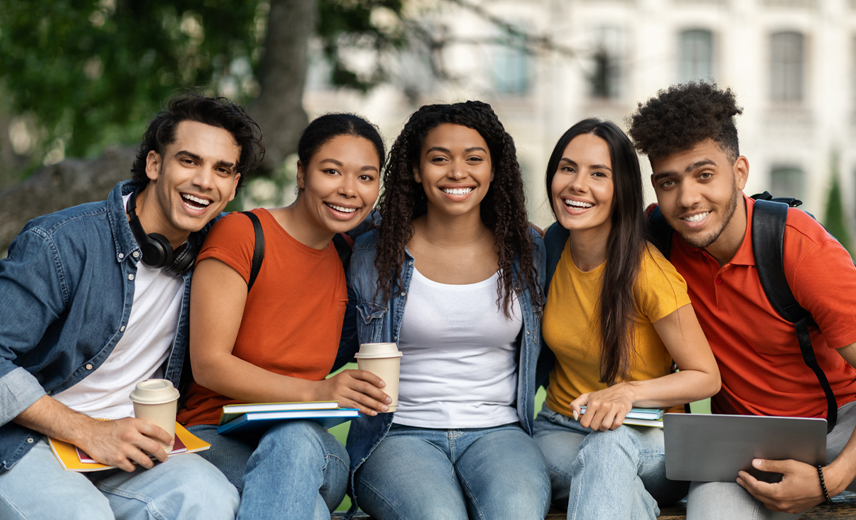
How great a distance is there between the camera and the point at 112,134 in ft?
27.2

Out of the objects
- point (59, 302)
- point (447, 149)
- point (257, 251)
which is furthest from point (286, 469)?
point (447, 149)

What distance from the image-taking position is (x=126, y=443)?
231 cm

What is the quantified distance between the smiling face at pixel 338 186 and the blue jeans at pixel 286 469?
78 cm

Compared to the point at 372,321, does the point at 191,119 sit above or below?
above

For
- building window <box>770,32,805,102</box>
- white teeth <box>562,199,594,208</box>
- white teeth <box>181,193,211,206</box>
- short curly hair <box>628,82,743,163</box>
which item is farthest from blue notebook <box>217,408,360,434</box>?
building window <box>770,32,805,102</box>

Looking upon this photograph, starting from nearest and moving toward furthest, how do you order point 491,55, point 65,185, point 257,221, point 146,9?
1. point 257,221
2. point 65,185
3. point 146,9
4. point 491,55

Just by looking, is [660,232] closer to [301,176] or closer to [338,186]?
[338,186]

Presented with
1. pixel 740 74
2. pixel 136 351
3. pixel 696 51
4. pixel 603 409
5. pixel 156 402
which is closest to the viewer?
pixel 156 402

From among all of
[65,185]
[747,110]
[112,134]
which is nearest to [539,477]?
[65,185]

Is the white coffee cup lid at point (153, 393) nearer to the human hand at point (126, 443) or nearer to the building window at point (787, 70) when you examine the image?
the human hand at point (126, 443)

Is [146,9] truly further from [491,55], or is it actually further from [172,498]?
[491,55]

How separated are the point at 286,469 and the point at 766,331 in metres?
1.83

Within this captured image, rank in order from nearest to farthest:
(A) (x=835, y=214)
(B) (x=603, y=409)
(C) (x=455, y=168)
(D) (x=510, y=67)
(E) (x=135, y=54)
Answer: (B) (x=603, y=409) → (C) (x=455, y=168) → (E) (x=135, y=54) → (A) (x=835, y=214) → (D) (x=510, y=67)

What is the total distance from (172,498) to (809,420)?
206cm
